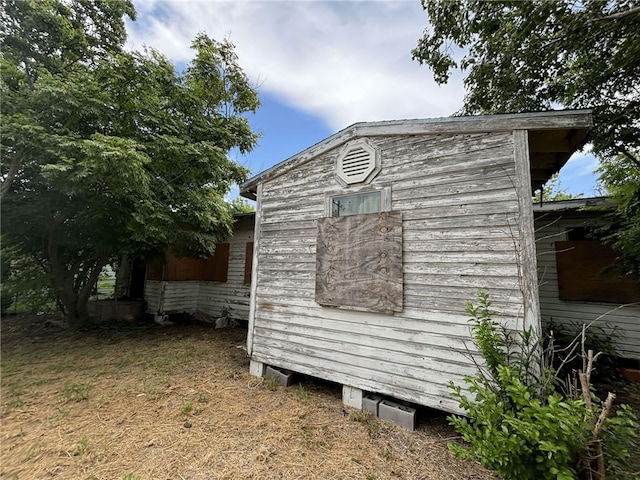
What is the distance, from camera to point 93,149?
447 centimetres

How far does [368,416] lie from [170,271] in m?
7.14

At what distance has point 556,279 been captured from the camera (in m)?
5.28

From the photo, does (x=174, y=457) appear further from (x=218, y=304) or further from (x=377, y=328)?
(x=218, y=304)

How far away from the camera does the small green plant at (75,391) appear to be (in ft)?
11.8

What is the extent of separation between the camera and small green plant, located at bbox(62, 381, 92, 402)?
359cm

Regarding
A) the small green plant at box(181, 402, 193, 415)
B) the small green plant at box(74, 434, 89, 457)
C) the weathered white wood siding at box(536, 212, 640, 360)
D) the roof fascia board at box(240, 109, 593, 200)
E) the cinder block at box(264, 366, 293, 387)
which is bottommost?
the small green plant at box(74, 434, 89, 457)

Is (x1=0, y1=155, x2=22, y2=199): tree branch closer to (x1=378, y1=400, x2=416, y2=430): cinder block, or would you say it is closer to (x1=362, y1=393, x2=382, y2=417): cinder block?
(x1=362, y1=393, x2=382, y2=417): cinder block

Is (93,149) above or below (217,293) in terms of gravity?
above

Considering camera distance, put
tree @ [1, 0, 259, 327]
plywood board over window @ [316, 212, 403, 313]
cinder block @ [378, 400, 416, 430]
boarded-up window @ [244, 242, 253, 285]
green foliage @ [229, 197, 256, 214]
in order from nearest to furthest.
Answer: cinder block @ [378, 400, 416, 430] < plywood board over window @ [316, 212, 403, 313] < tree @ [1, 0, 259, 327] < boarded-up window @ [244, 242, 253, 285] < green foliage @ [229, 197, 256, 214]

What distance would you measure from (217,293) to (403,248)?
6.78 metres

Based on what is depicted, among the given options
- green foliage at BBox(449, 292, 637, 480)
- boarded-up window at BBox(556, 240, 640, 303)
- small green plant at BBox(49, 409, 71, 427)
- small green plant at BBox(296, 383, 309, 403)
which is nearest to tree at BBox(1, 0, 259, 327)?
small green plant at BBox(49, 409, 71, 427)

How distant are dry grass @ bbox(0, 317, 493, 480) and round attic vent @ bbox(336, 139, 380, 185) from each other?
2996 mm

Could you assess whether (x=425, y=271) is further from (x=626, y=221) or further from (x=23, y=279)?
(x=23, y=279)

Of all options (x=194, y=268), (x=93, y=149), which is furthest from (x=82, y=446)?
(x=194, y=268)
